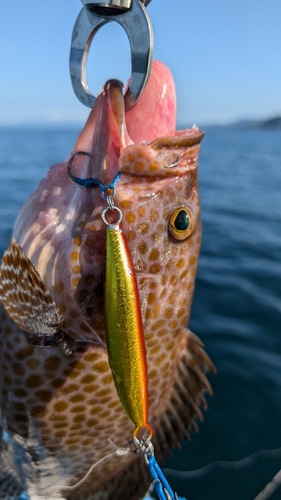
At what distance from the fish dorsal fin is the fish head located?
83 mm

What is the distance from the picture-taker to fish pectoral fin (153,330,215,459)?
→ 256 centimetres

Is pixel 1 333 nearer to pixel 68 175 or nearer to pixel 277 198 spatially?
pixel 68 175

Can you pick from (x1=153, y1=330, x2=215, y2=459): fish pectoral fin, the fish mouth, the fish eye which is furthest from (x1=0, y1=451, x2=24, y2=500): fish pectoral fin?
the fish mouth

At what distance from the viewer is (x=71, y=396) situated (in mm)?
2240

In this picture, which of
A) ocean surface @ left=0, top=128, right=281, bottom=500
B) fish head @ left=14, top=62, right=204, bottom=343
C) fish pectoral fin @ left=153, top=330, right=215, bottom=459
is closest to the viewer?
fish head @ left=14, top=62, right=204, bottom=343

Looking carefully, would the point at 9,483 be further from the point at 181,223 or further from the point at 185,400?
the point at 181,223

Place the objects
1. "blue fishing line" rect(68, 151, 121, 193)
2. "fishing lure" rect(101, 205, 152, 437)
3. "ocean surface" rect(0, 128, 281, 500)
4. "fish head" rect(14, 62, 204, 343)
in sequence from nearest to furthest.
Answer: "fishing lure" rect(101, 205, 152, 437) → "blue fishing line" rect(68, 151, 121, 193) → "fish head" rect(14, 62, 204, 343) → "ocean surface" rect(0, 128, 281, 500)

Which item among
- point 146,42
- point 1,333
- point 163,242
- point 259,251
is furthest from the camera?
point 259,251

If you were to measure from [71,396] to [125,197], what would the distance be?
1.12 metres

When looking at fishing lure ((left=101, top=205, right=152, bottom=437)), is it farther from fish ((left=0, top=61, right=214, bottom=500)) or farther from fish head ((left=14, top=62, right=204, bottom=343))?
fish head ((left=14, top=62, right=204, bottom=343))

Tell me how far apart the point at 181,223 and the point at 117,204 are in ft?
1.13

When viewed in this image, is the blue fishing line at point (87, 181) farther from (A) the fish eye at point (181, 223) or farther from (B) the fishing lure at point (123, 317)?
(A) the fish eye at point (181, 223)

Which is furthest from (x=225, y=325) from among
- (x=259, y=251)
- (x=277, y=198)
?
(x=277, y=198)

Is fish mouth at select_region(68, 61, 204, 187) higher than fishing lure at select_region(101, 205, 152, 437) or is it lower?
higher
